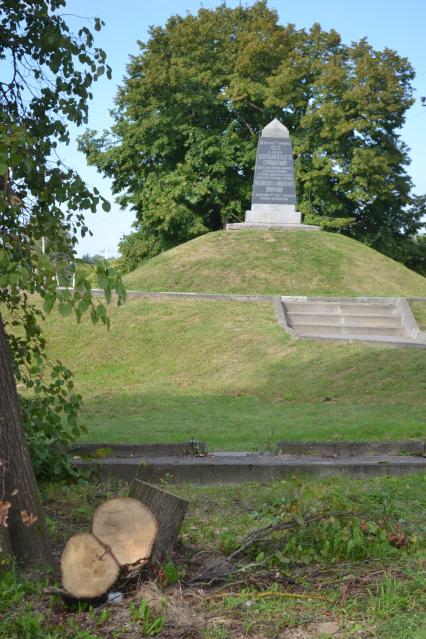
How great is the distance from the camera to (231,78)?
35.0 m

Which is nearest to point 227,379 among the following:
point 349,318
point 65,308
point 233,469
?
point 349,318

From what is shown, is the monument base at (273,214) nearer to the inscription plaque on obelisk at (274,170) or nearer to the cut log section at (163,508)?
the inscription plaque on obelisk at (274,170)

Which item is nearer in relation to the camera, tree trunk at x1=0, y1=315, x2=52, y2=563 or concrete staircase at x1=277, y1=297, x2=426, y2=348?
tree trunk at x1=0, y1=315, x2=52, y2=563

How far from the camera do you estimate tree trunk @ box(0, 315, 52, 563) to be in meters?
4.38

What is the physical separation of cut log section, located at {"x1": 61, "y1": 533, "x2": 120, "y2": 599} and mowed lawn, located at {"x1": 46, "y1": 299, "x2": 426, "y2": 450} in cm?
473

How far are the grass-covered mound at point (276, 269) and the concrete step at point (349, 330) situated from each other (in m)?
2.61

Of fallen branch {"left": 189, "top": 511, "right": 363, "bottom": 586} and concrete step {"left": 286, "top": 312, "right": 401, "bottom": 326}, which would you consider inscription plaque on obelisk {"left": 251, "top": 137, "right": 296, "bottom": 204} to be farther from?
fallen branch {"left": 189, "top": 511, "right": 363, "bottom": 586}

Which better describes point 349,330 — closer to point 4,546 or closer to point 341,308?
point 341,308

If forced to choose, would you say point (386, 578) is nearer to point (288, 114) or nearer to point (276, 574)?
point (276, 574)

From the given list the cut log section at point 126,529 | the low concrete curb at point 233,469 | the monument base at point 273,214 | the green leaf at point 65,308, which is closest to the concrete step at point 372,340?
the low concrete curb at point 233,469

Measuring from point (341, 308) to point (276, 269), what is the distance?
9.99 ft

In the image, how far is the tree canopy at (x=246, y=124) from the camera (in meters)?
33.7

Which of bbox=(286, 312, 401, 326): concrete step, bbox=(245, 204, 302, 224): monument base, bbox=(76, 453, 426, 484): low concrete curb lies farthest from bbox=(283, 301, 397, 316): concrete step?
bbox=(76, 453, 426, 484): low concrete curb

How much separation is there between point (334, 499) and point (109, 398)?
9.24 metres
